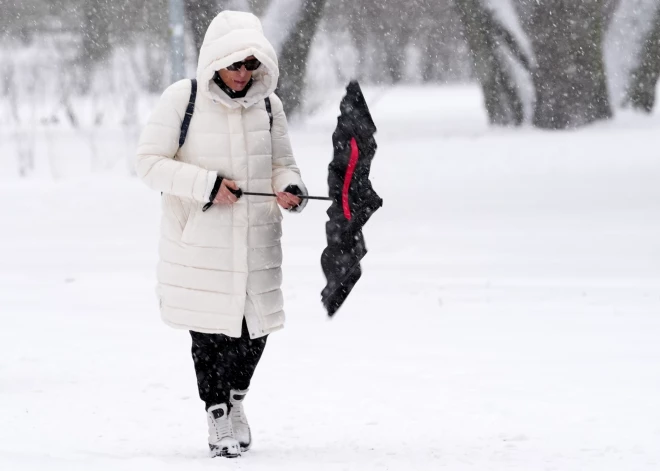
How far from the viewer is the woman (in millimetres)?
3818

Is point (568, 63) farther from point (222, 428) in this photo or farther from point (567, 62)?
point (222, 428)

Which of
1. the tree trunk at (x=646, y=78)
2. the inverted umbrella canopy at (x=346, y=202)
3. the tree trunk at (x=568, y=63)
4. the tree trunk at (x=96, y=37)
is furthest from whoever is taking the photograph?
the tree trunk at (x=96, y=37)

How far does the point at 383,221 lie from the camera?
11484mm

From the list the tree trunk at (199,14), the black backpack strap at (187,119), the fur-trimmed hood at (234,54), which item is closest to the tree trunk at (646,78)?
the tree trunk at (199,14)

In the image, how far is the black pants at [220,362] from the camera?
13.2ft

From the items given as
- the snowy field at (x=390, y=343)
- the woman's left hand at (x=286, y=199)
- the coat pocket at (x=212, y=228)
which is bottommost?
the snowy field at (x=390, y=343)

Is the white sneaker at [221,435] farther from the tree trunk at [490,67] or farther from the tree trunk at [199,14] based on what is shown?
the tree trunk at [490,67]

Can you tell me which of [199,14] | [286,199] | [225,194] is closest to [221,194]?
[225,194]

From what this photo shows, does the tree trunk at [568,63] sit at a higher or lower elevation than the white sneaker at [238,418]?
higher

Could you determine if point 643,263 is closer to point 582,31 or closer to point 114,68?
point 582,31

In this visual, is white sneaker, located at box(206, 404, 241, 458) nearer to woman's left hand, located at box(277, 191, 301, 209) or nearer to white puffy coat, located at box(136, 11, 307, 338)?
white puffy coat, located at box(136, 11, 307, 338)

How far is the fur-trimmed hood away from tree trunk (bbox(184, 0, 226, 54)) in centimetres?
1288

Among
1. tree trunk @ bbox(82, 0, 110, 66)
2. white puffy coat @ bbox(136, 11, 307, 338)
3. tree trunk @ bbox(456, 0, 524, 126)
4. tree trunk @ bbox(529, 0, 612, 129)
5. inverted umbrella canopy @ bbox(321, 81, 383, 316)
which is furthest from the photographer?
tree trunk @ bbox(82, 0, 110, 66)

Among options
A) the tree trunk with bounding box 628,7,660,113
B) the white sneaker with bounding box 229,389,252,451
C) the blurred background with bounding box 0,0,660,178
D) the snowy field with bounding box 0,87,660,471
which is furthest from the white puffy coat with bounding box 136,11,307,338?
the tree trunk with bounding box 628,7,660,113
